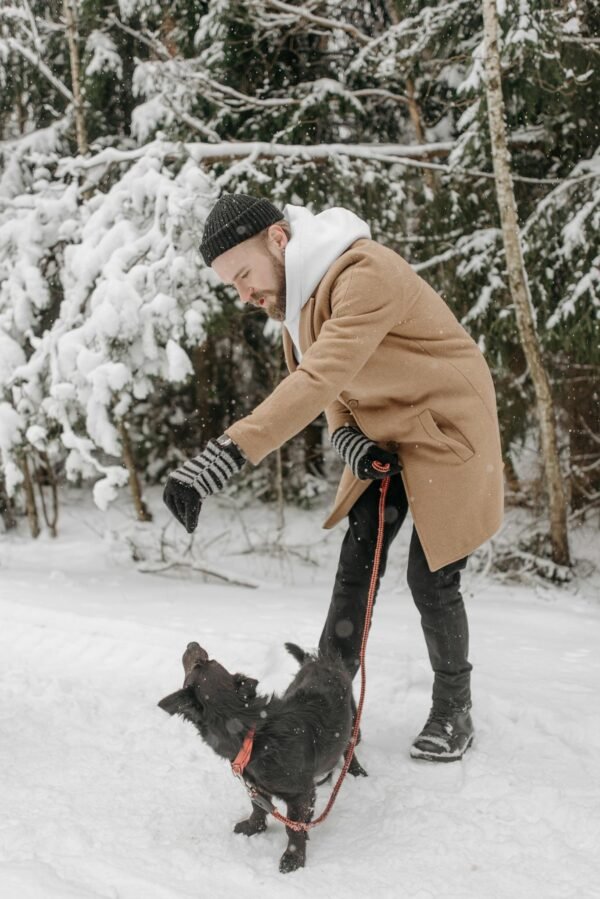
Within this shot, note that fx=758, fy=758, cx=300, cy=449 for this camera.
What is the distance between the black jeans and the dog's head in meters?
0.75

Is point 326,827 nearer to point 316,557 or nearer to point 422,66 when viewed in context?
point 316,557

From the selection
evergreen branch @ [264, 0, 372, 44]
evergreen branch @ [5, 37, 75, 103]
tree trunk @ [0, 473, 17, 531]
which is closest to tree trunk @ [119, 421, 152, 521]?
tree trunk @ [0, 473, 17, 531]

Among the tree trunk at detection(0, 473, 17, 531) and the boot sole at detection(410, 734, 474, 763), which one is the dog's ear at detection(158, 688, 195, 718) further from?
the tree trunk at detection(0, 473, 17, 531)

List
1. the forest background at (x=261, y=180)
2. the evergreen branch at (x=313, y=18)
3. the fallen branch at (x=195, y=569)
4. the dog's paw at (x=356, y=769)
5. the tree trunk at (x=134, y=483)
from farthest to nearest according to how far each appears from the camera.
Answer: the tree trunk at (x=134, y=483)
the evergreen branch at (x=313, y=18)
the fallen branch at (x=195, y=569)
the forest background at (x=261, y=180)
the dog's paw at (x=356, y=769)

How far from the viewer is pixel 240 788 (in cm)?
261

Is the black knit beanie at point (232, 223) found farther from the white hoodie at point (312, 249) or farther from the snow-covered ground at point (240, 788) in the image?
the snow-covered ground at point (240, 788)

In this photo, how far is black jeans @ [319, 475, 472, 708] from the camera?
2662mm

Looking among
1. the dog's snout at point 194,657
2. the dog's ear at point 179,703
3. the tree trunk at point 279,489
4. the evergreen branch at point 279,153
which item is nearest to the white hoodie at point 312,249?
the dog's snout at point 194,657

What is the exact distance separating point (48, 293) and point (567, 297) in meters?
4.40

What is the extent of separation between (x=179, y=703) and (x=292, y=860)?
1.94 feet

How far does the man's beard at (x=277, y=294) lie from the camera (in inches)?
96.0

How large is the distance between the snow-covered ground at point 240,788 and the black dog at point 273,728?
0.19m

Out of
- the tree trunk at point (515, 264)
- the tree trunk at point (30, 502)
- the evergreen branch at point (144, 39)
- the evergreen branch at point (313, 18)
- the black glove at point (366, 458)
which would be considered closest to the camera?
the black glove at point (366, 458)

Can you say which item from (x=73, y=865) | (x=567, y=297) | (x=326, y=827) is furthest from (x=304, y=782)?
(x=567, y=297)
